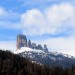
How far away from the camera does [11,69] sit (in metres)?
193

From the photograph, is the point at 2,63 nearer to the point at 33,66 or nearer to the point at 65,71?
the point at 33,66

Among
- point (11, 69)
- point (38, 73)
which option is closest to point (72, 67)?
point (38, 73)

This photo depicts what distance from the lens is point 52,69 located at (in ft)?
632

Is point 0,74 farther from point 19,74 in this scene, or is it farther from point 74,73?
point 74,73

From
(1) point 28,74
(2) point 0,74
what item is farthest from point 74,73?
(2) point 0,74

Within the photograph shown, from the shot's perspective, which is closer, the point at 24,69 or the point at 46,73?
the point at 46,73

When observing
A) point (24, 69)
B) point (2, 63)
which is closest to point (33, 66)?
point (24, 69)

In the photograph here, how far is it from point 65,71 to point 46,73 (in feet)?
34.5

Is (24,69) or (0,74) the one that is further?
(24,69)

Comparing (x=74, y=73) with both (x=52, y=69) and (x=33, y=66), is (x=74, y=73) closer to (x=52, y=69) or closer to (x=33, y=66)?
(x=52, y=69)

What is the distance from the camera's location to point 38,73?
18862 centimetres

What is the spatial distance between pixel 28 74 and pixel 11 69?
11.8m

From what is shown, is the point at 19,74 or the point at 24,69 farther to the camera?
the point at 24,69

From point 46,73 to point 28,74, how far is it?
8.93m
